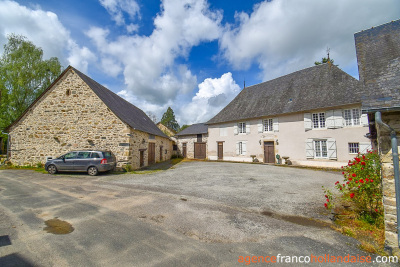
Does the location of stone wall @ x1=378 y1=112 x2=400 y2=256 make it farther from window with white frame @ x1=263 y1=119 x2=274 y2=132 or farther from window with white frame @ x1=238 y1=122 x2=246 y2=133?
window with white frame @ x1=238 y1=122 x2=246 y2=133

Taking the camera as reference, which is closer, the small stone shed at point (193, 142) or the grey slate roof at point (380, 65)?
the grey slate roof at point (380, 65)

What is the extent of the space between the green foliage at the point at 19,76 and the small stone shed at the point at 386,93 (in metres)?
28.5

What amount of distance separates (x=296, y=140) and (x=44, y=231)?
1722cm

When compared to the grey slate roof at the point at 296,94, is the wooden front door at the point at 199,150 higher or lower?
lower

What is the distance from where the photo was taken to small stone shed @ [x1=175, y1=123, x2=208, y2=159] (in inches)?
962

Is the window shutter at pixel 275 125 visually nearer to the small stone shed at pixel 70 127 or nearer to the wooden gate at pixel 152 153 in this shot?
the wooden gate at pixel 152 153

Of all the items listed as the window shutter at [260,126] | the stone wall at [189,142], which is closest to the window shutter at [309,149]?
the window shutter at [260,126]

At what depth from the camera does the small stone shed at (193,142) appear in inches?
962

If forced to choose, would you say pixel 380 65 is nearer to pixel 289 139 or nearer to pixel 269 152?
pixel 289 139

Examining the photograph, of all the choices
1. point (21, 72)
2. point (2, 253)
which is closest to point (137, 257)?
point (2, 253)

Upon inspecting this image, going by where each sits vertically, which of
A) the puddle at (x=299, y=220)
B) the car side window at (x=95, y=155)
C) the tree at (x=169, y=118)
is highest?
the tree at (x=169, y=118)

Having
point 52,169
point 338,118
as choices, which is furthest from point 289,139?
point 52,169

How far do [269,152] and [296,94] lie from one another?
6360mm

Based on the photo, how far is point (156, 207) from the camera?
524cm
